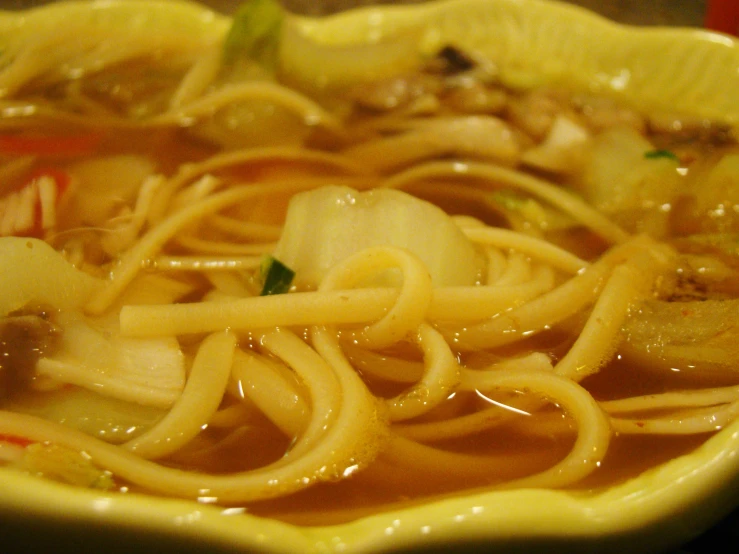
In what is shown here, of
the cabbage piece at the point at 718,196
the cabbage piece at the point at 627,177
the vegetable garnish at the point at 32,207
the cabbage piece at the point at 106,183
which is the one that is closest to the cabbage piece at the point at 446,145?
the cabbage piece at the point at 627,177

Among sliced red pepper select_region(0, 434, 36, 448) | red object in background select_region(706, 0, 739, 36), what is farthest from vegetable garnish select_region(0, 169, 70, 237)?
red object in background select_region(706, 0, 739, 36)

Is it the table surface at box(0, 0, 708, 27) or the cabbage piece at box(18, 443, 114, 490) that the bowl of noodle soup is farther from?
the table surface at box(0, 0, 708, 27)

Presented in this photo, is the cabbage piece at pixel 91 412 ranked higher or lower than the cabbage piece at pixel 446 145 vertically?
lower

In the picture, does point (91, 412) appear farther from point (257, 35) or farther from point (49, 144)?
point (257, 35)

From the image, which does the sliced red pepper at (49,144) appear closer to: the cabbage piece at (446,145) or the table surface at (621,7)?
the cabbage piece at (446,145)

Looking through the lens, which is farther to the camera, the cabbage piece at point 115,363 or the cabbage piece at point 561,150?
the cabbage piece at point 561,150

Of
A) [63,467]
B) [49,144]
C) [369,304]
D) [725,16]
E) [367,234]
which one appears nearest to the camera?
[63,467]

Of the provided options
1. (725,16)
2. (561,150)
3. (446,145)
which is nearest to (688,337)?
(561,150)
